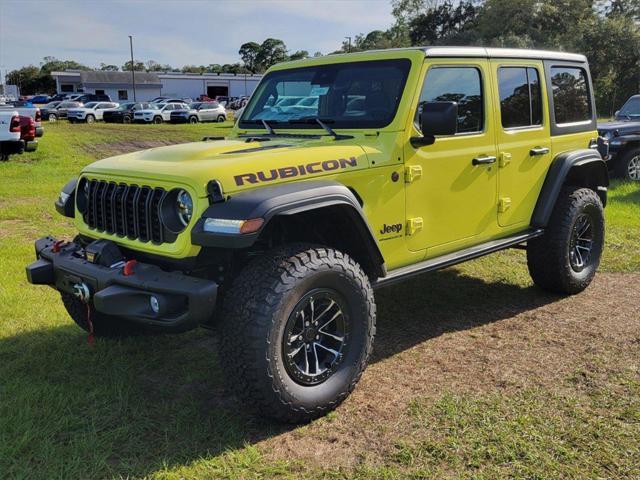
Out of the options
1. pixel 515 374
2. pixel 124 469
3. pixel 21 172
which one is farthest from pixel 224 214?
pixel 21 172

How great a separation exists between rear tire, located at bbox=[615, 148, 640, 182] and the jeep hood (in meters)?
8.65

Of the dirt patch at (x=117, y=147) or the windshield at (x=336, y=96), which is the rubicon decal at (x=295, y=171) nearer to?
the windshield at (x=336, y=96)

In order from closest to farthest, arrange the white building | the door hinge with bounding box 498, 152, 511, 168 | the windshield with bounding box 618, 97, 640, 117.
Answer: the door hinge with bounding box 498, 152, 511, 168, the windshield with bounding box 618, 97, 640, 117, the white building

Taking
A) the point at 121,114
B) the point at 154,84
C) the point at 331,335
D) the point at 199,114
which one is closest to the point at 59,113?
the point at 121,114

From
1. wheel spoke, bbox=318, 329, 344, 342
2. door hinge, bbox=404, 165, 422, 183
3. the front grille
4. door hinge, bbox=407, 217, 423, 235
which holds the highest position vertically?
door hinge, bbox=404, 165, 422, 183

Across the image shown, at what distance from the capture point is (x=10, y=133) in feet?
44.0

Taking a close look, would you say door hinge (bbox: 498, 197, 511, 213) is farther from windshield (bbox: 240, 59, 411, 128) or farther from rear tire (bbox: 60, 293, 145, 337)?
rear tire (bbox: 60, 293, 145, 337)

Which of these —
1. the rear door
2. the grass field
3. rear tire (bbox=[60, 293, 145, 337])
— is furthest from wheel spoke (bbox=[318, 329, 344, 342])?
the rear door

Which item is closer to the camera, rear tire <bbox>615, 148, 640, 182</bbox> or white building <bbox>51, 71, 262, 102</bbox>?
rear tire <bbox>615, 148, 640, 182</bbox>

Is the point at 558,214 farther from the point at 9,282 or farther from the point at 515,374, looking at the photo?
the point at 9,282

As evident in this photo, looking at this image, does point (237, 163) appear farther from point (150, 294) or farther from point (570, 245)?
point (570, 245)

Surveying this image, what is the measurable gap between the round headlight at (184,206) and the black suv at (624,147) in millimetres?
9161

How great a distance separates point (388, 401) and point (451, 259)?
1152 millimetres

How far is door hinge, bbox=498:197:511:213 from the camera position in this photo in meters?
4.50
